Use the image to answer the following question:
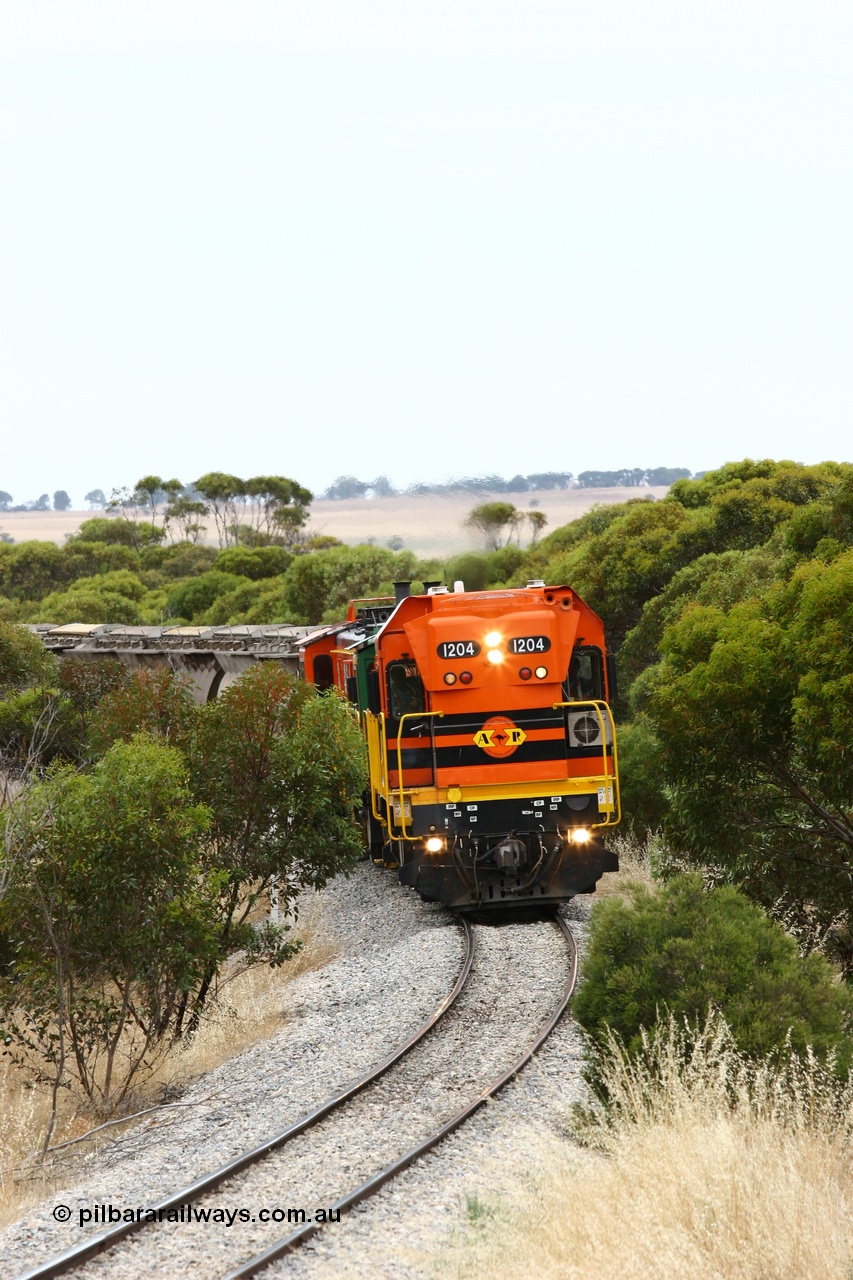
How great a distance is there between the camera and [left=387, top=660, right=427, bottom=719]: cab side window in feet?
54.5

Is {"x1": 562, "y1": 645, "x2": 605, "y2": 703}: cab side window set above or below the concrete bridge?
above

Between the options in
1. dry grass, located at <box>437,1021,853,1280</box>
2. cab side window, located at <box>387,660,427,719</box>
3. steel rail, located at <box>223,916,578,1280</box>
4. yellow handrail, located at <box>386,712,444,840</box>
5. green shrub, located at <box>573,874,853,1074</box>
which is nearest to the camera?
dry grass, located at <box>437,1021,853,1280</box>

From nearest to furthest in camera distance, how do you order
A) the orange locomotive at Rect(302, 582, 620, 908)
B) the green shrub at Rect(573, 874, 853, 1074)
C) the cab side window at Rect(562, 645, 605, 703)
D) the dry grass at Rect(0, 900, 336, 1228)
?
the green shrub at Rect(573, 874, 853, 1074)
the dry grass at Rect(0, 900, 336, 1228)
the orange locomotive at Rect(302, 582, 620, 908)
the cab side window at Rect(562, 645, 605, 703)

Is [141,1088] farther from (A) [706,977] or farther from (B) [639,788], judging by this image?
(B) [639,788]

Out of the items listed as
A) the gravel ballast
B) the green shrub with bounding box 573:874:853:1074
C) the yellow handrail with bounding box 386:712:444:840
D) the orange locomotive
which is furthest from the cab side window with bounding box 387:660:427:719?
the green shrub with bounding box 573:874:853:1074

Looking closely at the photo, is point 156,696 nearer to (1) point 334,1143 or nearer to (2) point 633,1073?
(1) point 334,1143

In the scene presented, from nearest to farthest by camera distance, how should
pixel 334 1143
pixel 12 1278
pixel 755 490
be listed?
pixel 12 1278
pixel 334 1143
pixel 755 490

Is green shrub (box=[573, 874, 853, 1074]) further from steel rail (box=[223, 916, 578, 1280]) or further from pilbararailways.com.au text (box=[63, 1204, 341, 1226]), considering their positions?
pilbararailways.com.au text (box=[63, 1204, 341, 1226])

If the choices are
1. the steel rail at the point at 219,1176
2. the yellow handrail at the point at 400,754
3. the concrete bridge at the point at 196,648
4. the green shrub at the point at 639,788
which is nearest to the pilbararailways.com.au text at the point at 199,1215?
the steel rail at the point at 219,1176

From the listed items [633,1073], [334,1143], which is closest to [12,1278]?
[334,1143]

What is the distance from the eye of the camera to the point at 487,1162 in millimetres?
9445

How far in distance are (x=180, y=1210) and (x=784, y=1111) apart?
4337 mm

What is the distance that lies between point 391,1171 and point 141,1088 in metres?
6.85

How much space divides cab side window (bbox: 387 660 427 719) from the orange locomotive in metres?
0.01
